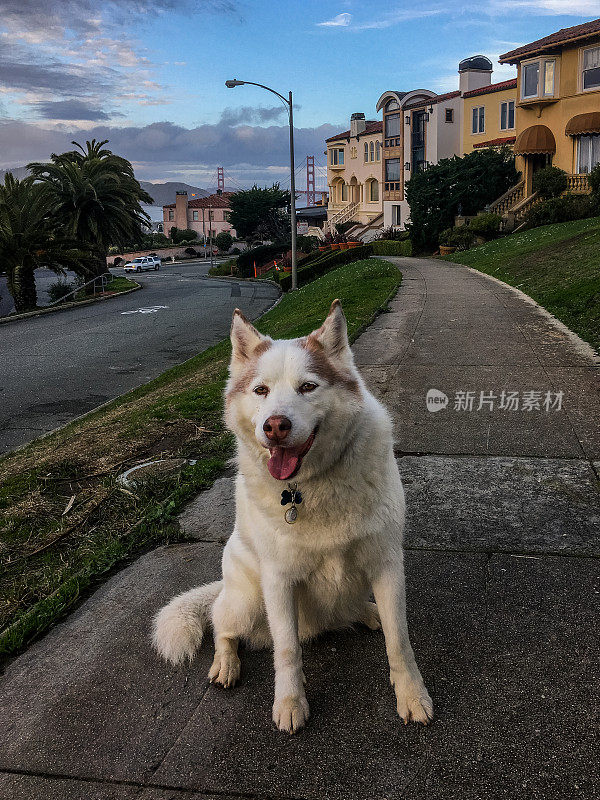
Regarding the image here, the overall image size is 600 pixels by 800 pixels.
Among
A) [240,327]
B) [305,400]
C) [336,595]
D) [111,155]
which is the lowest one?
[336,595]

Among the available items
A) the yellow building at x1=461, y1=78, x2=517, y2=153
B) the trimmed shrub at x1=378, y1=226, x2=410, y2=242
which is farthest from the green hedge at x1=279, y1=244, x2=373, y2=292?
the yellow building at x1=461, y1=78, x2=517, y2=153

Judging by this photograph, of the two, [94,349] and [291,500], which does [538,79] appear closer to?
[94,349]

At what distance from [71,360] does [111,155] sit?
2876 centimetres

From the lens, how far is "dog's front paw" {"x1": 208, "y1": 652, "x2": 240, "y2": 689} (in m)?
3.24

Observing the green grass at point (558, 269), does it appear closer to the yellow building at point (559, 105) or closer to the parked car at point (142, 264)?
the yellow building at point (559, 105)

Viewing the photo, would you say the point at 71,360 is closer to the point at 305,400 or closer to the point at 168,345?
the point at 168,345

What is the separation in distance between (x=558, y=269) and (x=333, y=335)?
52.8 feet

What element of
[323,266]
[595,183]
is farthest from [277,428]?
[323,266]

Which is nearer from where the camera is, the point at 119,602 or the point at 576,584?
the point at 576,584

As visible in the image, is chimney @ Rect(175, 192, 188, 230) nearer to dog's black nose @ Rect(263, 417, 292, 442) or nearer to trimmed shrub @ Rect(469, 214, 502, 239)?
trimmed shrub @ Rect(469, 214, 502, 239)

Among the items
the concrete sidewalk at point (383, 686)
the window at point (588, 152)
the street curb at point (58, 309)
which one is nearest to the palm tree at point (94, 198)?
the street curb at point (58, 309)

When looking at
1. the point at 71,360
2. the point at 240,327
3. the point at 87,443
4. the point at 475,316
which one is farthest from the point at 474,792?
the point at 71,360

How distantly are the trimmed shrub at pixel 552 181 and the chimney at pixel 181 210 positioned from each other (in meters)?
93.0

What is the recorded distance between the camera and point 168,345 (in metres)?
19.7
